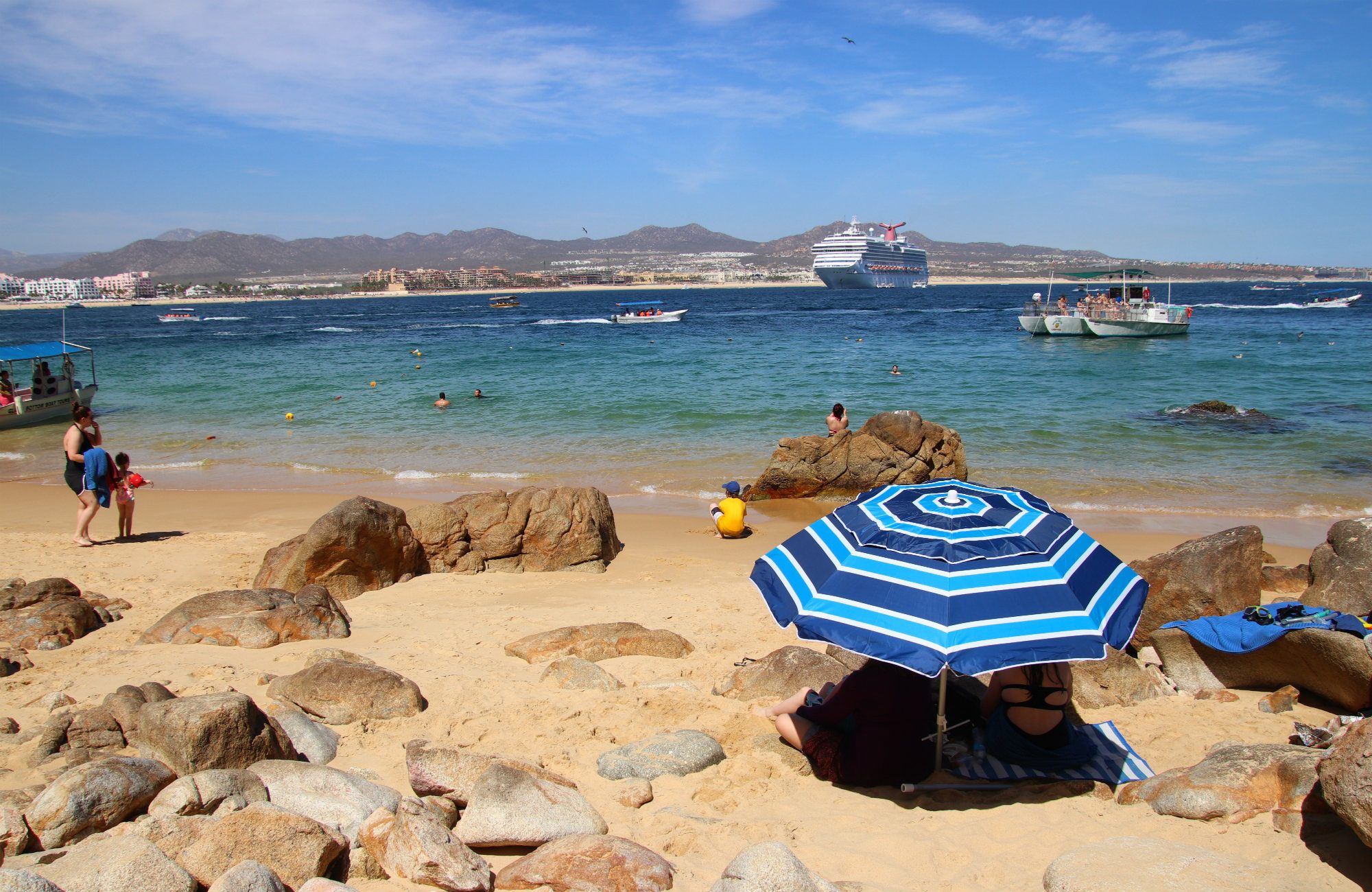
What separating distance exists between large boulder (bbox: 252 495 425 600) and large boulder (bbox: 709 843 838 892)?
4.92 m

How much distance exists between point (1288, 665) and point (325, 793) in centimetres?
492

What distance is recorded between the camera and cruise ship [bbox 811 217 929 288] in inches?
4589

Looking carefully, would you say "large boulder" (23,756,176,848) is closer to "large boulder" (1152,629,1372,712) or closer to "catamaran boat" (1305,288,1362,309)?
"large boulder" (1152,629,1372,712)

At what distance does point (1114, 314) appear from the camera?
113ft

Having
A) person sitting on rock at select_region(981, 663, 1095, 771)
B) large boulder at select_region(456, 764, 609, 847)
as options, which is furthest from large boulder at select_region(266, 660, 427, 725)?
person sitting on rock at select_region(981, 663, 1095, 771)

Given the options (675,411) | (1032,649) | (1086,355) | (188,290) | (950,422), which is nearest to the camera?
(1032,649)

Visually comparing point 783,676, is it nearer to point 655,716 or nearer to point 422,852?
point 655,716

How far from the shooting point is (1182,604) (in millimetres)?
5641

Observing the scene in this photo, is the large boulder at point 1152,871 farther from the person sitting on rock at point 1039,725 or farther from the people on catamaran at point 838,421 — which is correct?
the people on catamaran at point 838,421

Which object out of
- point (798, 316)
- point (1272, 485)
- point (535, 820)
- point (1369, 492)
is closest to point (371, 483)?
point (535, 820)

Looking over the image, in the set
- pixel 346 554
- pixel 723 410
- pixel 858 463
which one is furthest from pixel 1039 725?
pixel 723 410

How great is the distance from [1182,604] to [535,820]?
4.55m

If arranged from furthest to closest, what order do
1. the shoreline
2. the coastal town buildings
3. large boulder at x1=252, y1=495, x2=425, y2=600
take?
1. the coastal town buildings
2. the shoreline
3. large boulder at x1=252, y1=495, x2=425, y2=600

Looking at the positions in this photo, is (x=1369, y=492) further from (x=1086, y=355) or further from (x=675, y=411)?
(x=1086, y=355)
